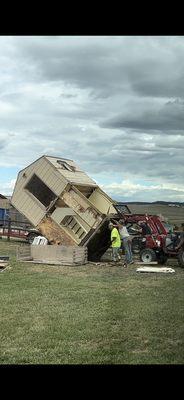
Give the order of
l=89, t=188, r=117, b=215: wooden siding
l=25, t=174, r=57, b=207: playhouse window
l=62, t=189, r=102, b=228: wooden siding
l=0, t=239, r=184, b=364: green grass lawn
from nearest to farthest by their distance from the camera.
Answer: l=0, t=239, r=184, b=364: green grass lawn, l=62, t=189, r=102, b=228: wooden siding, l=25, t=174, r=57, b=207: playhouse window, l=89, t=188, r=117, b=215: wooden siding

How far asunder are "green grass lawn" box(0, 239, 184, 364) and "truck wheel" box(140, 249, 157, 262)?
10.8ft

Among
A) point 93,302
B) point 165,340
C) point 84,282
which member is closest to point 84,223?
point 84,282

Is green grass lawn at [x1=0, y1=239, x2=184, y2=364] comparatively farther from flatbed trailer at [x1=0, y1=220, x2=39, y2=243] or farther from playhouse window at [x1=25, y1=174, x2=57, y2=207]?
flatbed trailer at [x1=0, y1=220, x2=39, y2=243]

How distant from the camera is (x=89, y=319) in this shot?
7.84 metres

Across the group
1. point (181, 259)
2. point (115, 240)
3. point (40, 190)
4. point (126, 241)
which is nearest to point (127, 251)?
point (126, 241)

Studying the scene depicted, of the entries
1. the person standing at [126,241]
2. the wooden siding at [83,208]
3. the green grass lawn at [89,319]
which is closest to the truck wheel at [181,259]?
the person standing at [126,241]

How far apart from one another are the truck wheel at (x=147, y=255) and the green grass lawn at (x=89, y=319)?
129 inches

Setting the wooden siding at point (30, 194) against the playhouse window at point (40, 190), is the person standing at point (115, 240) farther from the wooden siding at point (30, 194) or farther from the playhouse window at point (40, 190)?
the playhouse window at point (40, 190)

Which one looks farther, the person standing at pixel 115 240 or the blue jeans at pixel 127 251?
the person standing at pixel 115 240

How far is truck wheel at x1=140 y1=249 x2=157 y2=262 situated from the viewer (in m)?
16.9

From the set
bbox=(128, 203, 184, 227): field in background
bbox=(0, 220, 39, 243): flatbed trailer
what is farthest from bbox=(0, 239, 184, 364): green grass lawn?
bbox=(0, 220, 39, 243): flatbed trailer

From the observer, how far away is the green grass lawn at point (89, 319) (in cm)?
589

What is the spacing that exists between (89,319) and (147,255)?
30.9 feet
